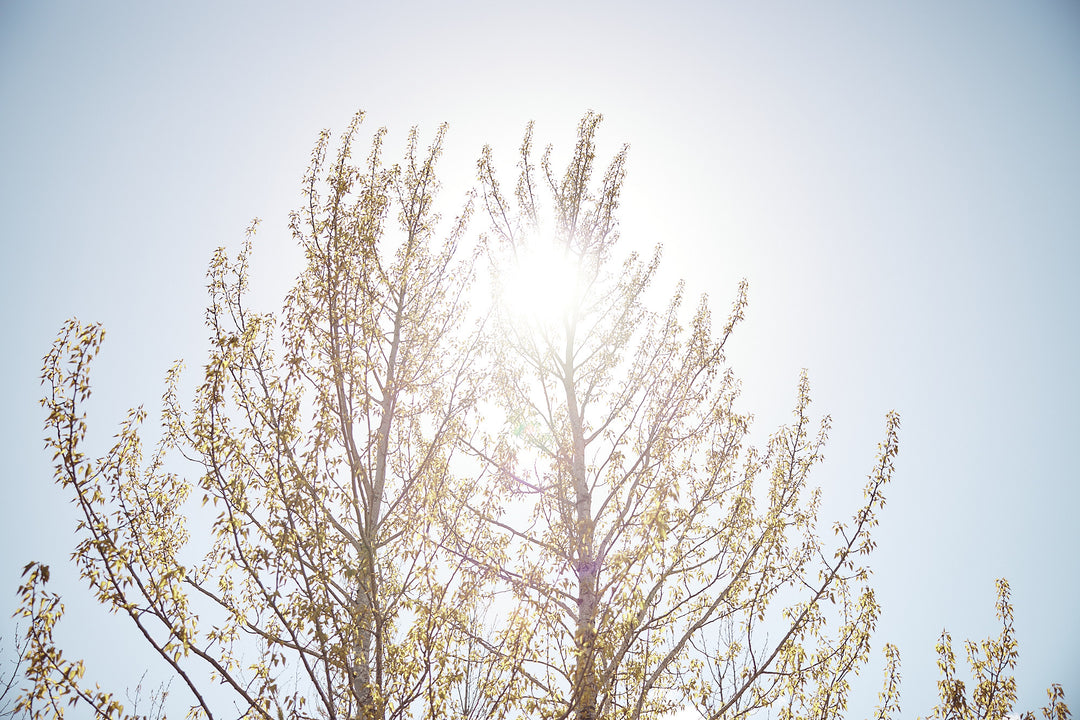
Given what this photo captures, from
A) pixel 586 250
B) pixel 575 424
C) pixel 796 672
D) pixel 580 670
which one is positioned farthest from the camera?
pixel 586 250

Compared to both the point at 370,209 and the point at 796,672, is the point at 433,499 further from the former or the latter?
the point at 796,672

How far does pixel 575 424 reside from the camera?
265 inches

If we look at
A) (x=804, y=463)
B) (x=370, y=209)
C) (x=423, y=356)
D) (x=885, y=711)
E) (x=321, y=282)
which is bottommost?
(x=885, y=711)

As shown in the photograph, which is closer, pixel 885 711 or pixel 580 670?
pixel 580 670

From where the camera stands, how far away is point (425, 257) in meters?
6.89

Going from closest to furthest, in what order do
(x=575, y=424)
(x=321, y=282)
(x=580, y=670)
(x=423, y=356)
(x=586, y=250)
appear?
(x=580, y=670) < (x=321, y=282) < (x=423, y=356) < (x=575, y=424) < (x=586, y=250)

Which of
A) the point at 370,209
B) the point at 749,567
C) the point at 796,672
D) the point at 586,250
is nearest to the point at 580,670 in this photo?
the point at 749,567

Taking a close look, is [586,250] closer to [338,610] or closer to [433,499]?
[433,499]

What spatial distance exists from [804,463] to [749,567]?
4.67 feet

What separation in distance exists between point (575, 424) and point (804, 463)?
2783mm

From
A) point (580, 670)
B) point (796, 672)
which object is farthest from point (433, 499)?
point (796, 672)

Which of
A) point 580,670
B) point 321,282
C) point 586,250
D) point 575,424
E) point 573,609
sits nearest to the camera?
point 580,670

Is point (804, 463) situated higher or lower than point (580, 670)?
higher

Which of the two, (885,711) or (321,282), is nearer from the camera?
(321,282)
